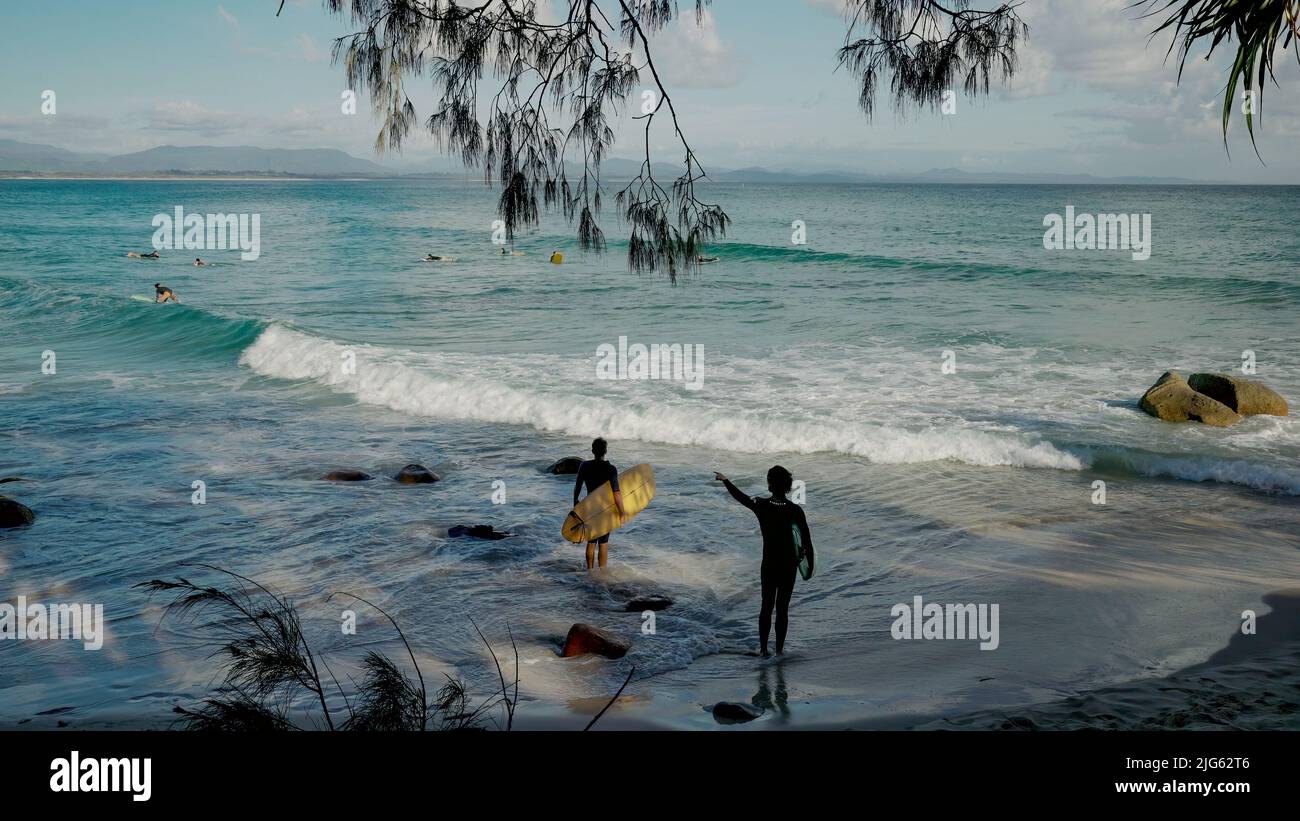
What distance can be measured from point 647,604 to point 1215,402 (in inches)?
417

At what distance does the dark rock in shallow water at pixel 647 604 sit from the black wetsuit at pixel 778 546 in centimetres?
138

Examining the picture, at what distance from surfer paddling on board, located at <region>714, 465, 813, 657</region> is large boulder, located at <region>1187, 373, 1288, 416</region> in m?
10.8

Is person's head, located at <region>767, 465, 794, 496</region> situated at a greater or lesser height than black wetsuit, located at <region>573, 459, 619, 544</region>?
greater

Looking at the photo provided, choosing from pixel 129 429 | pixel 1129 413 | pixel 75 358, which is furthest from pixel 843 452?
pixel 75 358

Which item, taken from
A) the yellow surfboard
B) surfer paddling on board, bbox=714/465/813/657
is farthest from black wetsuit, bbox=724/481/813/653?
the yellow surfboard

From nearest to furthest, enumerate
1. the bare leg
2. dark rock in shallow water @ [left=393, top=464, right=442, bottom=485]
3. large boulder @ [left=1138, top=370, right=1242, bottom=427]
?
the bare leg → dark rock in shallow water @ [left=393, top=464, right=442, bottom=485] → large boulder @ [left=1138, top=370, right=1242, bottom=427]

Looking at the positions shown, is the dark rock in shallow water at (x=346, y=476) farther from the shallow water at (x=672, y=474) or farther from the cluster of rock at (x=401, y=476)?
the shallow water at (x=672, y=474)

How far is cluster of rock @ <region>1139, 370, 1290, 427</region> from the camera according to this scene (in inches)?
560

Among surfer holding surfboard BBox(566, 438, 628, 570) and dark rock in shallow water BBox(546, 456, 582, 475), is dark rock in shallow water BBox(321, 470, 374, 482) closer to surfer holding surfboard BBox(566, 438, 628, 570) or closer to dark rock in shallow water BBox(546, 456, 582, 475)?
dark rock in shallow water BBox(546, 456, 582, 475)

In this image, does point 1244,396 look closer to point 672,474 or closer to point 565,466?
point 672,474

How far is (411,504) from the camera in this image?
11.3 meters

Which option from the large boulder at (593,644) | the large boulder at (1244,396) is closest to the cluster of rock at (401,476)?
the large boulder at (593,644)
